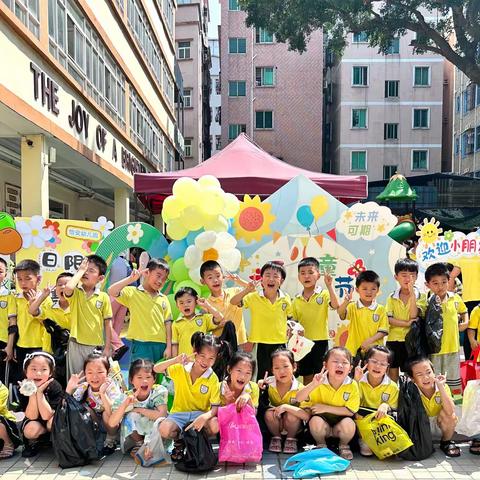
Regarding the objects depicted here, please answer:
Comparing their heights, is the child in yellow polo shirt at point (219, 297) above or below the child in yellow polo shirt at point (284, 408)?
above

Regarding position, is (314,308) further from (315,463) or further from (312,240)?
(315,463)

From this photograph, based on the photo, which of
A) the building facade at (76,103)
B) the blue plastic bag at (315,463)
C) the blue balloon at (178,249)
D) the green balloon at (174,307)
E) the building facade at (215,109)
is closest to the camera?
the blue plastic bag at (315,463)

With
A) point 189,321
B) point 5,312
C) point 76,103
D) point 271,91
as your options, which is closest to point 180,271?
point 189,321

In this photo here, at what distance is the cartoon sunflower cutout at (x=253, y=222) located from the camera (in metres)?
5.82

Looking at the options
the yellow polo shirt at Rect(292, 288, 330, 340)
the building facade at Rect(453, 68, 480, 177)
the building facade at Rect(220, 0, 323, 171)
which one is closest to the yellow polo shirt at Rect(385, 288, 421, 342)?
the yellow polo shirt at Rect(292, 288, 330, 340)

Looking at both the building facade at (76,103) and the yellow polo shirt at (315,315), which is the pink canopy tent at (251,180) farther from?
the yellow polo shirt at (315,315)

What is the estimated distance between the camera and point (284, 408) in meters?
4.05

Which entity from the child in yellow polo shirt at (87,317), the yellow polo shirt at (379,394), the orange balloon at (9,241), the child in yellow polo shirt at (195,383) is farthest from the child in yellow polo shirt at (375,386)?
the orange balloon at (9,241)

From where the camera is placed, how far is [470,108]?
2720 cm

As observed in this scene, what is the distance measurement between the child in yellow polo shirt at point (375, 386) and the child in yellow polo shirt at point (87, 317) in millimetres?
2133

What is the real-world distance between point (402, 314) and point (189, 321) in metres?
1.82

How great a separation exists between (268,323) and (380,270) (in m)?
1.75

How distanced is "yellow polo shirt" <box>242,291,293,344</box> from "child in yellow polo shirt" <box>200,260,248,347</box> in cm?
15

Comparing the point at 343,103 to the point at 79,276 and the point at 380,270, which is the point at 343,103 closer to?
the point at 380,270
